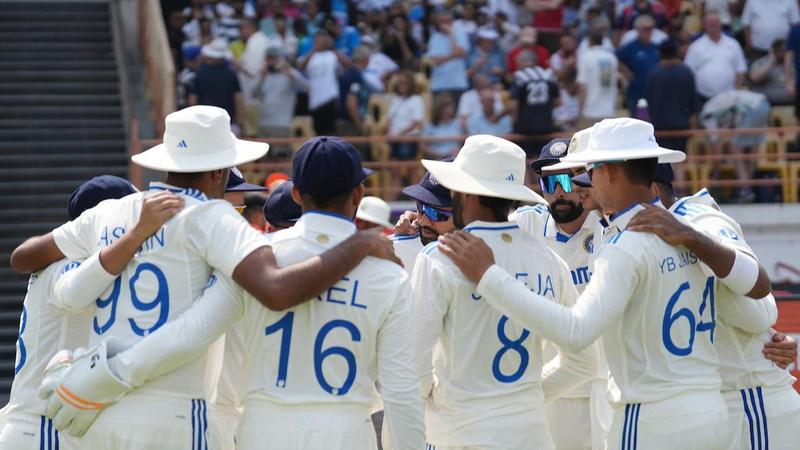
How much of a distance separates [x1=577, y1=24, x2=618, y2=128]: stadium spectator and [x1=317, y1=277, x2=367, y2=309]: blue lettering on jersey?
11.9 meters

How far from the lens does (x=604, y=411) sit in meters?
6.57

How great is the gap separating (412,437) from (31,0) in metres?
15.5

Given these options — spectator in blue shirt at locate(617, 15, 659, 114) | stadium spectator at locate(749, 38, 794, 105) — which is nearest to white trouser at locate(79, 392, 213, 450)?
spectator in blue shirt at locate(617, 15, 659, 114)

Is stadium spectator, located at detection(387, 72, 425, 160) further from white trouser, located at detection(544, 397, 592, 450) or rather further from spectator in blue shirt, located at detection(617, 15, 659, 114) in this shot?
white trouser, located at detection(544, 397, 592, 450)

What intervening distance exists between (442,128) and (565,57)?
6.08ft

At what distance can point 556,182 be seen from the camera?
289 inches

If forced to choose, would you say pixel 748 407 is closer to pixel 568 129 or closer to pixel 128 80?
pixel 568 129

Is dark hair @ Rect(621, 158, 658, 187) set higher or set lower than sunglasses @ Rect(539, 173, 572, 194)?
higher

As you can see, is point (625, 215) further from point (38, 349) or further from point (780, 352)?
point (38, 349)

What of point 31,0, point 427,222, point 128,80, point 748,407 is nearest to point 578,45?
point 128,80

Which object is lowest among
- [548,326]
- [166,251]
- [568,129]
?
[568,129]

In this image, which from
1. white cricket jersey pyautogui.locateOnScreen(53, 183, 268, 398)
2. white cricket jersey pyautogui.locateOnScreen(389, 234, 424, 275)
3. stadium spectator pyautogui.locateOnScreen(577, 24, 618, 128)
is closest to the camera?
white cricket jersey pyautogui.locateOnScreen(53, 183, 268, 398)

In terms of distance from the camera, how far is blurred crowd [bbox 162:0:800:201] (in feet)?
54.7

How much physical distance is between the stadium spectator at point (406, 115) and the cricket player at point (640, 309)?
36.7 ft
